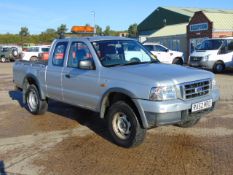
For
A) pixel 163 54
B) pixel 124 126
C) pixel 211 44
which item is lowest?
pixel 124 126

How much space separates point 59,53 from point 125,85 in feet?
8.32

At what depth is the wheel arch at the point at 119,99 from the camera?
5.75m

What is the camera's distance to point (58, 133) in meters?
7.37

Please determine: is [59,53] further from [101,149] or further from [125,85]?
[101,149]

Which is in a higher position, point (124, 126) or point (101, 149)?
point (124, 126)

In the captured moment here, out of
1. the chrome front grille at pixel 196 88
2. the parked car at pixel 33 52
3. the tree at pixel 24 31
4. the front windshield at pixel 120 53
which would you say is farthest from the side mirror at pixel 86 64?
the tree at pixel 24 31

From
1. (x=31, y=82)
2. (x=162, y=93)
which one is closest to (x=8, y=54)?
(x=31, y=82)

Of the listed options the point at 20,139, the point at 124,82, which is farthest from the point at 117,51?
the point at 20,139

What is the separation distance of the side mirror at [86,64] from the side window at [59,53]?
108 cm

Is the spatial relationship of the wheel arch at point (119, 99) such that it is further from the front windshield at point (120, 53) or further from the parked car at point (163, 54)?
the parked car at point (163, 54)

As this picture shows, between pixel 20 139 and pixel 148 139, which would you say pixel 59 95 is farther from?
pixel 148 139

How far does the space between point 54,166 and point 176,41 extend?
3251cm

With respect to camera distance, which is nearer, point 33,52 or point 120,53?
point 120,53

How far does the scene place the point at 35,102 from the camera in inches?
362
